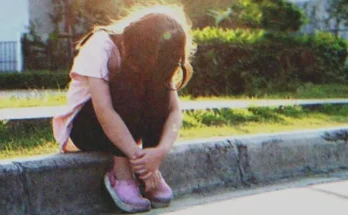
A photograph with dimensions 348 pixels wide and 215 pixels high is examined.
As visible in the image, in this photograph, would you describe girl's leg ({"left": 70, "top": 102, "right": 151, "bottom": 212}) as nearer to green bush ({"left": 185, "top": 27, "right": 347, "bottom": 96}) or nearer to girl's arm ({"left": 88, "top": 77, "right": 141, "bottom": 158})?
girl's arm ({"left": 88, "top": 77, "right": 141, "bottom": 158})

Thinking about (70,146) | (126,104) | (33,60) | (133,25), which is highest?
(133,25)

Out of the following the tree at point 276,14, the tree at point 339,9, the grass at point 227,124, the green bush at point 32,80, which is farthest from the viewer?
the green bush at point 32,80

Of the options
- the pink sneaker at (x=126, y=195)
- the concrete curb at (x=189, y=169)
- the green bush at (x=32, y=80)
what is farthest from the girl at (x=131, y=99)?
the green bush at (x=32, y=80)

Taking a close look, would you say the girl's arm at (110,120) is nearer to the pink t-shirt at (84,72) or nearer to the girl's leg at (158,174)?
the pink t-shirt at (84,72)

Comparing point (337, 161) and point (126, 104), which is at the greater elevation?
point (126, 104)

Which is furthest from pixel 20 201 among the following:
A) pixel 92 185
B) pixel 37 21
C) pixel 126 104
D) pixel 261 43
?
pixel 37 21

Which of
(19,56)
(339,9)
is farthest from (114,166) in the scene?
(19,56)

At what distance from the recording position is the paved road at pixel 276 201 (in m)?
3.72

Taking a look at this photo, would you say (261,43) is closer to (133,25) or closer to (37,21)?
(133,25)

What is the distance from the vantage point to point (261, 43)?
9.95 m

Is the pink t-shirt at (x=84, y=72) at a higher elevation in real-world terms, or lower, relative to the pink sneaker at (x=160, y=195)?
higher

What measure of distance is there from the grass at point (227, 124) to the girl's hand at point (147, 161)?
0.63 m

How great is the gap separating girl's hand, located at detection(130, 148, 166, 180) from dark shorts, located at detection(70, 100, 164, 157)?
108mm

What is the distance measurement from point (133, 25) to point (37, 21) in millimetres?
14542
